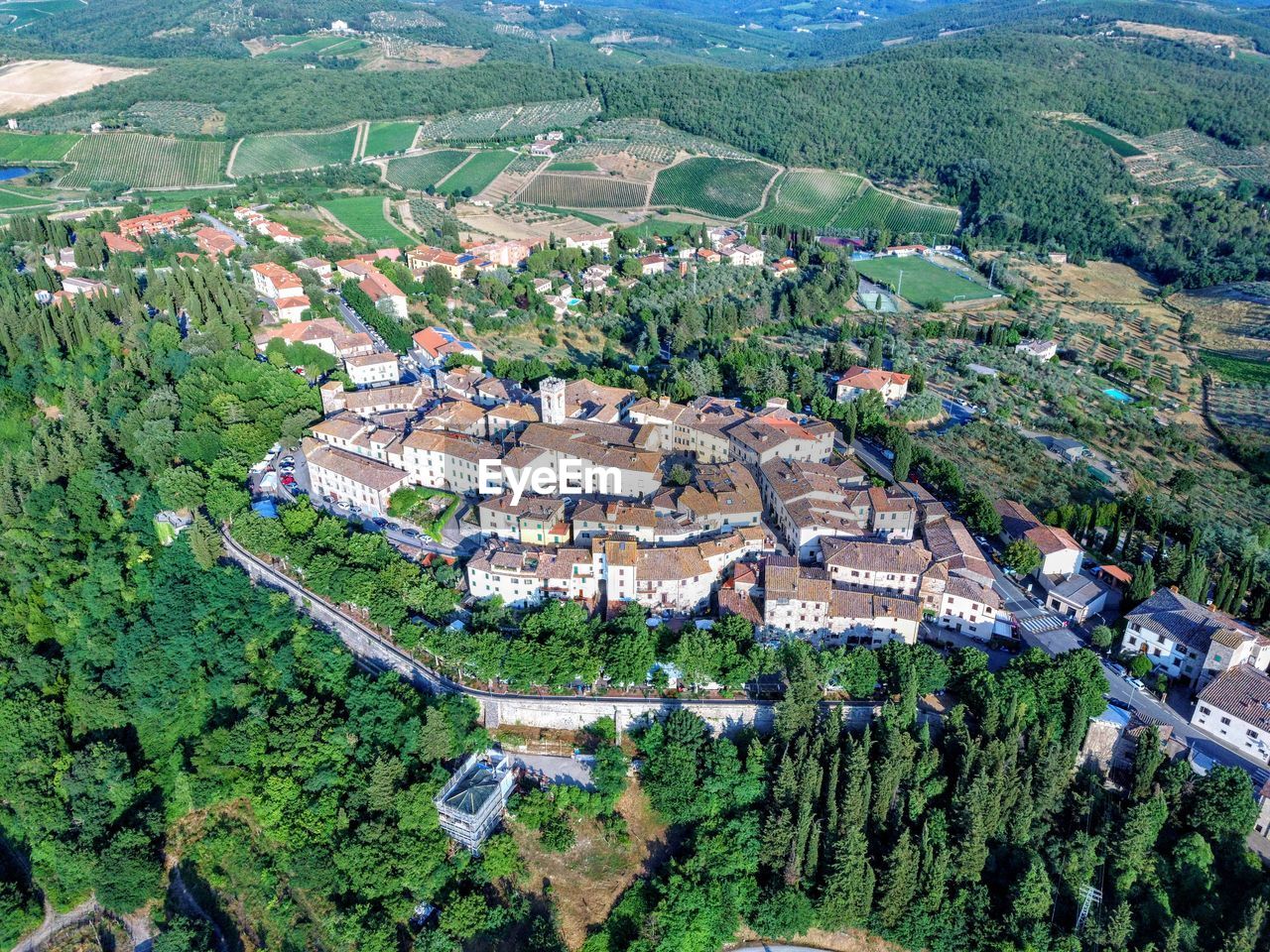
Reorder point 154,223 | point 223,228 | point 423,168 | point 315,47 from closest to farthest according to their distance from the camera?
1. point 154,223
2. point 223,228
3. point 423,168
4. point 315,47

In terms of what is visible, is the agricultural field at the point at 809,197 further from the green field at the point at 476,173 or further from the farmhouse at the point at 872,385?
the farmhouse at the point at 872,385

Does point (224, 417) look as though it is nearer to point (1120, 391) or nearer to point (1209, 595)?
point (1209, 595)

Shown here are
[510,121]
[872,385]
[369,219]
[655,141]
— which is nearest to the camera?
[872,385]

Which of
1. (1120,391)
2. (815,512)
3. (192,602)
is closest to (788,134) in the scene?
(1120,391)

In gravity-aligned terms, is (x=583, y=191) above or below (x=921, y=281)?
above

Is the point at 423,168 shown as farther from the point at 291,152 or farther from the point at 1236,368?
the point at 1236,368

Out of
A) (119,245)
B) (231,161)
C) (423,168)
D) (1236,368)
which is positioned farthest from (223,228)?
(1236,368)

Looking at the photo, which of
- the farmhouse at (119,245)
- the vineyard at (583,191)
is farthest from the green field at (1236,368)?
the farmhouse at (119,245)

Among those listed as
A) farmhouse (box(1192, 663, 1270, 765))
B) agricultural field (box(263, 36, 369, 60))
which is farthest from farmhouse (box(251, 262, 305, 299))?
agricultural field (box(263, 36, 369, 60))
